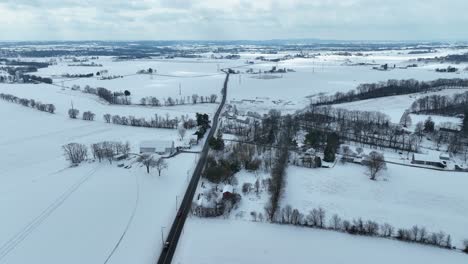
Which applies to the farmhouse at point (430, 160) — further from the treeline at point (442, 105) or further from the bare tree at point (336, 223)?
the treeline at point (442, 105)

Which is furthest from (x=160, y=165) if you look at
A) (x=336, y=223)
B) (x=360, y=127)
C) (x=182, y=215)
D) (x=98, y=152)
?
(x=360, y=127)

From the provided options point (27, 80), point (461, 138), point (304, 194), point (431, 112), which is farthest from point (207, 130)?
point (27, 80)

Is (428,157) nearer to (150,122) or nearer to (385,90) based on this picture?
(150,122)

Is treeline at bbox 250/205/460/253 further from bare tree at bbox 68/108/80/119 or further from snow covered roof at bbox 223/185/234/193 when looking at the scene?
bare tree at bbox 68/108/80/119

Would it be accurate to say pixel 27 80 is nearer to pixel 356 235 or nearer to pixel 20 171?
pixel 20 171

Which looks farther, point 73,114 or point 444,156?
point 73,114

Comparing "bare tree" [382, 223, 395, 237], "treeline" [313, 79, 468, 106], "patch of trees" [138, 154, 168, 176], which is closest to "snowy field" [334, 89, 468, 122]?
"treeline" [313, 79, 468, 106]
